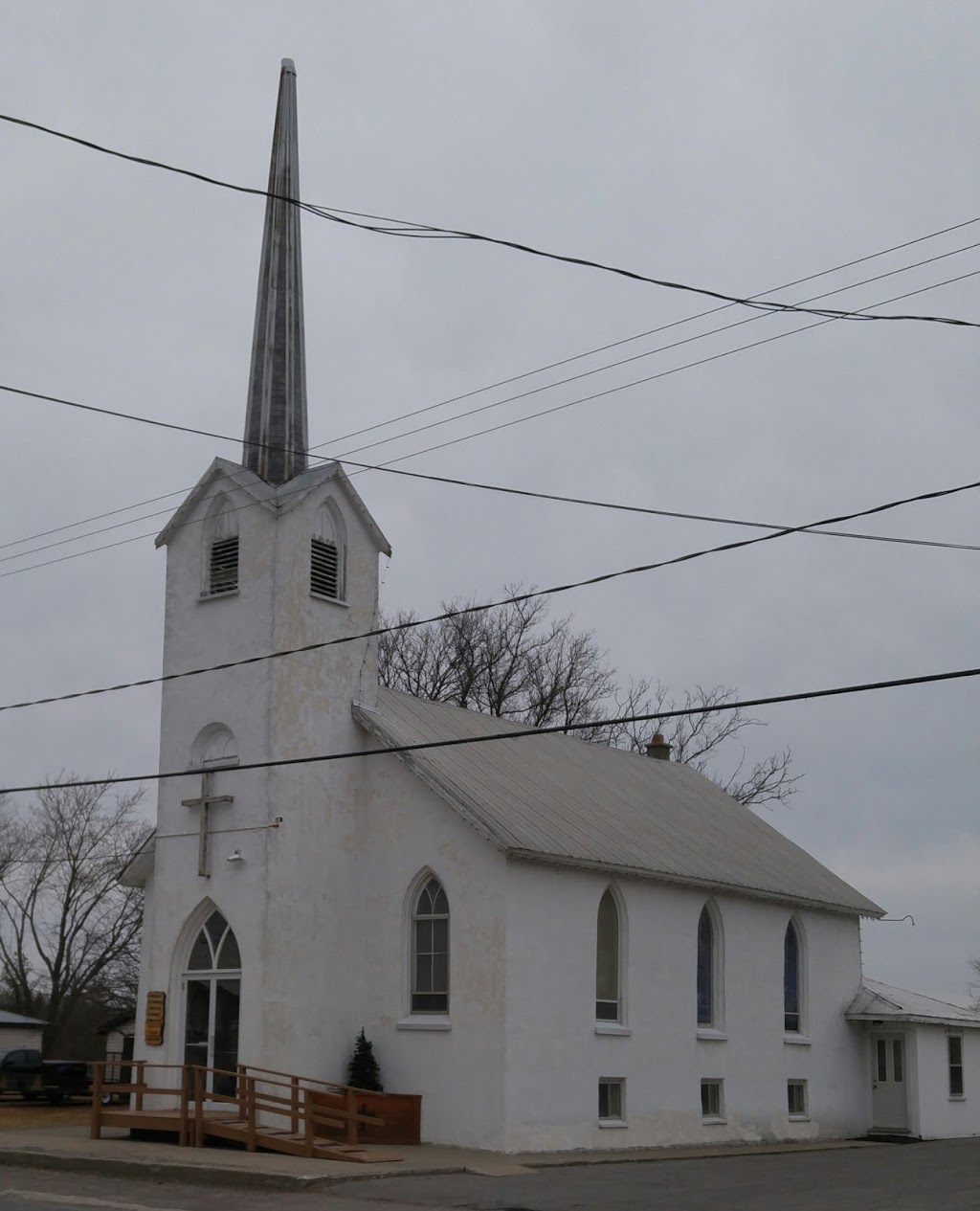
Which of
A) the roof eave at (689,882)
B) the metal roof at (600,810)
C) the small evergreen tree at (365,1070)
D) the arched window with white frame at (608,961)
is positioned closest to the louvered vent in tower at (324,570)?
the metal roof at (600,810)

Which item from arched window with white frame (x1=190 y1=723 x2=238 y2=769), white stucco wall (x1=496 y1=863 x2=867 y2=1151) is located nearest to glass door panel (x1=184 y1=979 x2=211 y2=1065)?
arched window with white frame (x1=190 y1=723 x2=238 y2=769)

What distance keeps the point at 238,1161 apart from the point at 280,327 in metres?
15.1

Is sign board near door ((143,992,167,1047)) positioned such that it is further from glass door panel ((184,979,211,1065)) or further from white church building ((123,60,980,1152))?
glass door panel ((184,979,211,1065))

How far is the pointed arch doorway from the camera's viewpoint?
25516mm

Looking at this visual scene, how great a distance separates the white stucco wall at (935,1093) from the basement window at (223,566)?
62.1ft

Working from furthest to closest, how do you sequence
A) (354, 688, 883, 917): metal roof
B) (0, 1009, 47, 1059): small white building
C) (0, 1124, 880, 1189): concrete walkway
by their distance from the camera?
(0, 1009, 47, 1059): small white building, (354, 688, 883, 917): metal roof, (0, 1124, 880, 1189): concrete walkway

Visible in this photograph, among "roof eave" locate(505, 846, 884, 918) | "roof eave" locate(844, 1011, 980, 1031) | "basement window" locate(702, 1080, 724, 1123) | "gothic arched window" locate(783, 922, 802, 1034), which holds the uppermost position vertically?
"roof eave" locate(505, 846, 884, 918)

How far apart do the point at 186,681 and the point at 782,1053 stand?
578 inches

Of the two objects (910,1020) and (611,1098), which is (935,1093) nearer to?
(910,1020)

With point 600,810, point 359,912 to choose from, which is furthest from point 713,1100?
point 359,912

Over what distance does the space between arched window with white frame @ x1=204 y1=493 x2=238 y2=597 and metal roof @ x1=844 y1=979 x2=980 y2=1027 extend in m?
17.8

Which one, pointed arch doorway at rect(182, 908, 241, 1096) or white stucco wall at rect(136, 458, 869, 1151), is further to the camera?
pointed arch doorway at rect(182, 908, 241, 1096)

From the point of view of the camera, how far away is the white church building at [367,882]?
24.9 meters

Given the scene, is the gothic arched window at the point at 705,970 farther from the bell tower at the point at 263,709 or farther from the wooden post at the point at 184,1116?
the wooden post at the point at 184,1116
